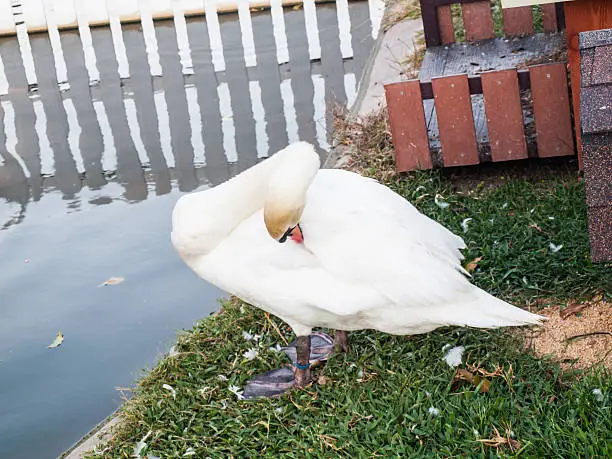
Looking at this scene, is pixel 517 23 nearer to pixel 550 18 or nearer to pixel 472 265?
pixel 550 18

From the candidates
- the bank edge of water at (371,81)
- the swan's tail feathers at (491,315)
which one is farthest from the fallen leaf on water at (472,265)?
the bank edge of water at (371,81)

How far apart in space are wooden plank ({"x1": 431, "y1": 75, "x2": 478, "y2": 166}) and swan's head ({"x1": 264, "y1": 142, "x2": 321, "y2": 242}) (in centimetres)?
223

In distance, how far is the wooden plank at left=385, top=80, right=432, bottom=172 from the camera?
Answer: 5707mm

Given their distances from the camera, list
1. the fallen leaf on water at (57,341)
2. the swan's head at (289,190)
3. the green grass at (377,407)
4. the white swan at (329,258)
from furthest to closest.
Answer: the fallen leaf on water at (57,341), the white swan at (329,258), the green grass at (377,407), the swan's head at (289,190)

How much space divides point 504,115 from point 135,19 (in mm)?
7108

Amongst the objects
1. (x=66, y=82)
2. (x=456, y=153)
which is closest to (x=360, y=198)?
(x=456, y=153)

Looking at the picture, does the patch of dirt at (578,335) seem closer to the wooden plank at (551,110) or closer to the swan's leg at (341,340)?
the swan's leg at (341,340)

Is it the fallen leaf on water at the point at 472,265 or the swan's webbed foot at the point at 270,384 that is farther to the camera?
the fallen leaf on water at the point at 472,265

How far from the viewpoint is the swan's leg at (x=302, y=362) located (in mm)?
4219

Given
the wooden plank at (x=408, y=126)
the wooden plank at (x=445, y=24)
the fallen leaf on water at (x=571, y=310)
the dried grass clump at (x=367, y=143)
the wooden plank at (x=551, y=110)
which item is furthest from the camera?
the wooden plank at (x=445, y=24)

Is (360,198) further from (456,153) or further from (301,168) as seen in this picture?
(456,153)

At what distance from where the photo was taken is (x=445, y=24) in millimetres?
6973

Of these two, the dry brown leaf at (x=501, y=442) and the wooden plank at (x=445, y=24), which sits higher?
the wooden plank at (x=445, y=24)

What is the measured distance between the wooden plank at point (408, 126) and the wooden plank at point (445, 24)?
1448mm
